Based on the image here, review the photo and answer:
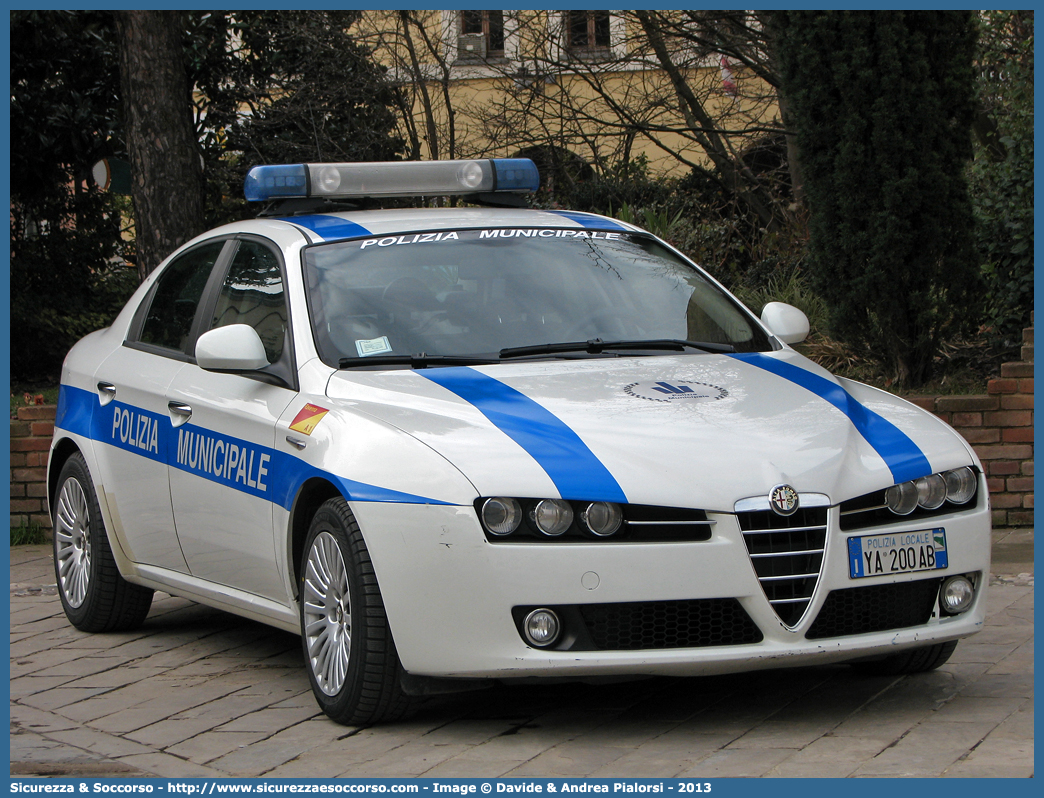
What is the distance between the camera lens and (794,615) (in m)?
4.20

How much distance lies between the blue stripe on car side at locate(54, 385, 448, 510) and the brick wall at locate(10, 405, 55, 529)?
2240 mm

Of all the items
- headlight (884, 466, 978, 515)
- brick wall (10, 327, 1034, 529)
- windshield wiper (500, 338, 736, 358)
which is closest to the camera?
headlight (884, 466, 978, 515)

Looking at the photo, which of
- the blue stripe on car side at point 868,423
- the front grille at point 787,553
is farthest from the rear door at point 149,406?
the front grille at point 787,553

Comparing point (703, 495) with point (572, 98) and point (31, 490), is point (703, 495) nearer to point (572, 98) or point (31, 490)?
point (31, 490)

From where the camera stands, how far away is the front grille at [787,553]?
13.6 ft

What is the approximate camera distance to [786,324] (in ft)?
18.7

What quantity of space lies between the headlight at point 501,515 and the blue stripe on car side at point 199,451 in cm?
13

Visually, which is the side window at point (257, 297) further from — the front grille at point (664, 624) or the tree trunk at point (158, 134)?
the tree trunk at point (158, 134)

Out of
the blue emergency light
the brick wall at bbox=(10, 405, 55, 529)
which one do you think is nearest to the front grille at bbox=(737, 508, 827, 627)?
the blue emergency light

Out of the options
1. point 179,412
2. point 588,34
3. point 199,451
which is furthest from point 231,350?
point 588,34

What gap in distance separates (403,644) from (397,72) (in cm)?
1285

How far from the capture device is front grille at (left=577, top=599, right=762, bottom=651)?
13.6 feet

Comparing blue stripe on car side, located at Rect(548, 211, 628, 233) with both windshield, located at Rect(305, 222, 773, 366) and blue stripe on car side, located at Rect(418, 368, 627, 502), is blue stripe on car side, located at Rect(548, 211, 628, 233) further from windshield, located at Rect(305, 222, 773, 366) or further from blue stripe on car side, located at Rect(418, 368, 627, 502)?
blue stripe on car side, located at Rect(418, 368, 627, 502)

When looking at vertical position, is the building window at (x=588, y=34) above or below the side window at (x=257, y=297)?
above
